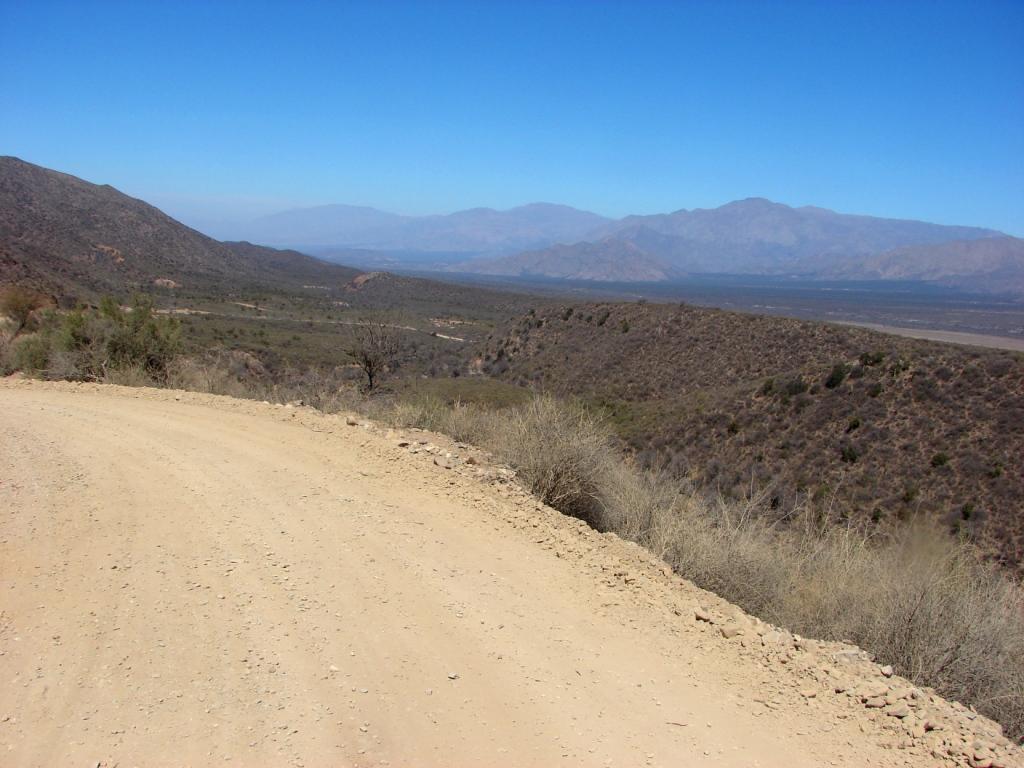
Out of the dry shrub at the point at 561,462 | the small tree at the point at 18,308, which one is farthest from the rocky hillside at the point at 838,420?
the small tree at the point at 18,308

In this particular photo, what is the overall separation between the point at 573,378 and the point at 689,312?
11616mm

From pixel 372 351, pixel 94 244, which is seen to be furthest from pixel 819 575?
pixel 94 244

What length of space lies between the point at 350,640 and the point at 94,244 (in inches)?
3613

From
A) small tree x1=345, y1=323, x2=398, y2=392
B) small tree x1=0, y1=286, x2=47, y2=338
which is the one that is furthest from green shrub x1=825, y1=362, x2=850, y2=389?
small tree x1=0, y1=286, x2=47, y2=338

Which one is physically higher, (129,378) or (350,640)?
(129,378)

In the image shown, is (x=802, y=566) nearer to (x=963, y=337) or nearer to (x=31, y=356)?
(x=31, y=356)

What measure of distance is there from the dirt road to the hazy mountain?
1794 inches

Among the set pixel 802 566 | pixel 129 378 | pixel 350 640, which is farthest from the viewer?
pixel 129 378

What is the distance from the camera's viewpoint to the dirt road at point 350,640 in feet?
11.9

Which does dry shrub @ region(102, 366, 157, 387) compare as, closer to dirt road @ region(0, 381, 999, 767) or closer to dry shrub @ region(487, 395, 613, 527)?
dirt road @ region(0, 381, 999, 767)

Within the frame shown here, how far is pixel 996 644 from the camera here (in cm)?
527

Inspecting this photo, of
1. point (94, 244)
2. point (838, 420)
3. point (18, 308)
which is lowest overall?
point (838, 420)

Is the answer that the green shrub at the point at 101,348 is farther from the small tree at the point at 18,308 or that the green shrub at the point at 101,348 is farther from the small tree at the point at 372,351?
the small tree at the point at 18,308

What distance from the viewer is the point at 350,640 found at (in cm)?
445
